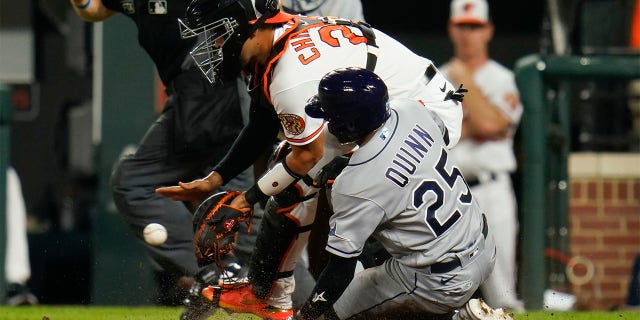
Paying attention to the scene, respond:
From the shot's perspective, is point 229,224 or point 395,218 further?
point 229,224

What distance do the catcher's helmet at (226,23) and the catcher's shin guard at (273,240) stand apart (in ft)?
2.03

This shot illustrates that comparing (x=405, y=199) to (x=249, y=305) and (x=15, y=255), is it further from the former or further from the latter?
(x=15, y=255)

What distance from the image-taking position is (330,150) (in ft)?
19.4

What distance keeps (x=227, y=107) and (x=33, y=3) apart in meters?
5.14

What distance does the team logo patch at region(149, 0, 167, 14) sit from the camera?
6961 mm

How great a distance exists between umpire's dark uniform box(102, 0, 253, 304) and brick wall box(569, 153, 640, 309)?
407 centimetres

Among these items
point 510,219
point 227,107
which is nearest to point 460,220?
point 227,107

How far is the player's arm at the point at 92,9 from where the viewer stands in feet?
23.0

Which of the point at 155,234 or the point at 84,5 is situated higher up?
the point at 84,5

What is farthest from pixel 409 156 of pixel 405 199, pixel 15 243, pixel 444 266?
pixel 15 243

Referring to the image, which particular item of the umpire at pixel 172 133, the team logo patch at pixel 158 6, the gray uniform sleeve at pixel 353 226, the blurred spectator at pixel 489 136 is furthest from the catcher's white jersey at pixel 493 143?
the gray uniform sleeve at pixel 353 226

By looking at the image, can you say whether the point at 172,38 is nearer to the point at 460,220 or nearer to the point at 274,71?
the point at 274,71

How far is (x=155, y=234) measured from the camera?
705cm

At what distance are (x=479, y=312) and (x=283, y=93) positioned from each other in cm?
121
